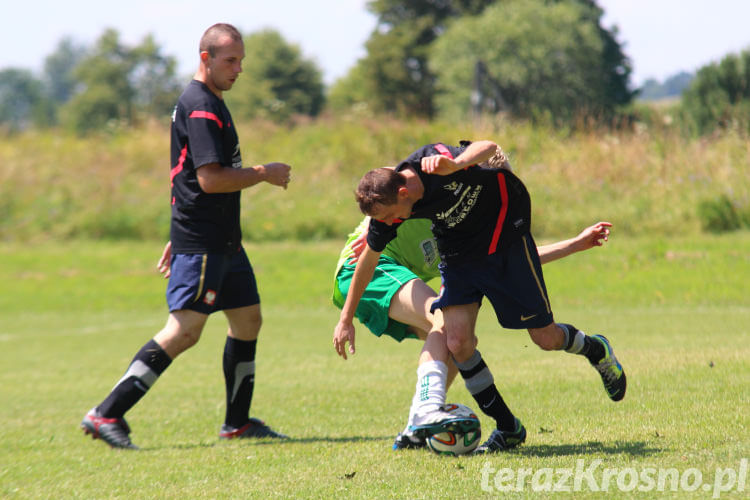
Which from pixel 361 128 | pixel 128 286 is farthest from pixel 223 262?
pixel 361 128

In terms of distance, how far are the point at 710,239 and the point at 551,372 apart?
35.4 feet

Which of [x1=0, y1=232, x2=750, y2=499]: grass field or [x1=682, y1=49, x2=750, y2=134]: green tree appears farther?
[x1=682, y1=49, x2=750, y2=134]: green tree

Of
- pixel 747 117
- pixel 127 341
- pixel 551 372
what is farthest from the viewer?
pixel 747 117

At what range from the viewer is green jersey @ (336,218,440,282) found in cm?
554

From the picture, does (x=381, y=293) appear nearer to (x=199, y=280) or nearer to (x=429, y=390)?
(x=429, y=390)

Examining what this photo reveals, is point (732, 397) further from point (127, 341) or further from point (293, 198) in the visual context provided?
point (293, 198)

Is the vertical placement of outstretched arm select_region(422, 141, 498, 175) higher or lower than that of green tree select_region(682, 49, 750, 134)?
lower

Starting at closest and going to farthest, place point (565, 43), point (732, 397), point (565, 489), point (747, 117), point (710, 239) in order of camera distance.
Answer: point (565, 489) < point (732, 397) < point (710, 239) < point (747, 117) < point (565, 43)

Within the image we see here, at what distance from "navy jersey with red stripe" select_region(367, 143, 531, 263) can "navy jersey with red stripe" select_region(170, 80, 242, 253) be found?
1.25 m

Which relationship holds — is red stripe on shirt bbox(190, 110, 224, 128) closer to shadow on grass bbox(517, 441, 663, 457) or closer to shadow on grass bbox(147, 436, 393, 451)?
shadow on grass bbox(147, 436, 393, 451)

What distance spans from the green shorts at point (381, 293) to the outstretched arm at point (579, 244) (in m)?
0.80

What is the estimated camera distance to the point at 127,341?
12.1 m

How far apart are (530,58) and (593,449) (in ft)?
180

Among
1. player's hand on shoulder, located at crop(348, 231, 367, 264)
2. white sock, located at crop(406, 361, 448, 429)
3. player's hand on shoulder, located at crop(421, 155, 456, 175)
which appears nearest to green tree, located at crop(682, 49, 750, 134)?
player's hand on shoulder, located at crop(348, 231, 367, 264)
